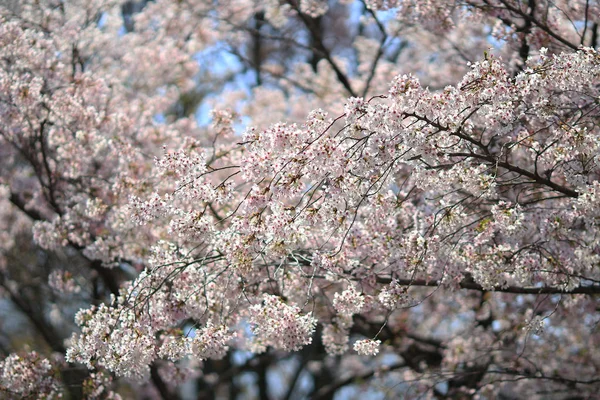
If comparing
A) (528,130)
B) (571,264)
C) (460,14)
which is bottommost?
(571,264)

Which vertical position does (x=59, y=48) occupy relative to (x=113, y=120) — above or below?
above

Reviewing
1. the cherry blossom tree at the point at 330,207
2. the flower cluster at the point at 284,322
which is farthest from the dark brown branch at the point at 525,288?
the flower cluster at the point at 284,322

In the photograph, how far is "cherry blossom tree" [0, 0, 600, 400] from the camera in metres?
4.39

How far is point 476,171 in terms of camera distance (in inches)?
179

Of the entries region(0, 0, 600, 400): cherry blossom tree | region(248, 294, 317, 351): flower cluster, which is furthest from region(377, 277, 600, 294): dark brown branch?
region(248, 294, 317, 351): flower cluster

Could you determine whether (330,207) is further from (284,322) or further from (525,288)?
(525,288)

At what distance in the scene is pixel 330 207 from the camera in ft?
14.8

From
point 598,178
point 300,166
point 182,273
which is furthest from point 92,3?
point 598,178

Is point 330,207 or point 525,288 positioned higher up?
point 330,207

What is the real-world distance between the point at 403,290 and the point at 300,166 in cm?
139

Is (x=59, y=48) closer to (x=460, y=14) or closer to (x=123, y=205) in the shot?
(x=123, y=205)

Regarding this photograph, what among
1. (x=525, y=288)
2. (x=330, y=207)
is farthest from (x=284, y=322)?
(x=525, y=288)

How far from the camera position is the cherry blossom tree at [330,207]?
439cm

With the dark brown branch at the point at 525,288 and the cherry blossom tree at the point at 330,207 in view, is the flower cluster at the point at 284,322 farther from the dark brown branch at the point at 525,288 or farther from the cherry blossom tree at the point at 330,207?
the dark brown branch at the point at 525,288
